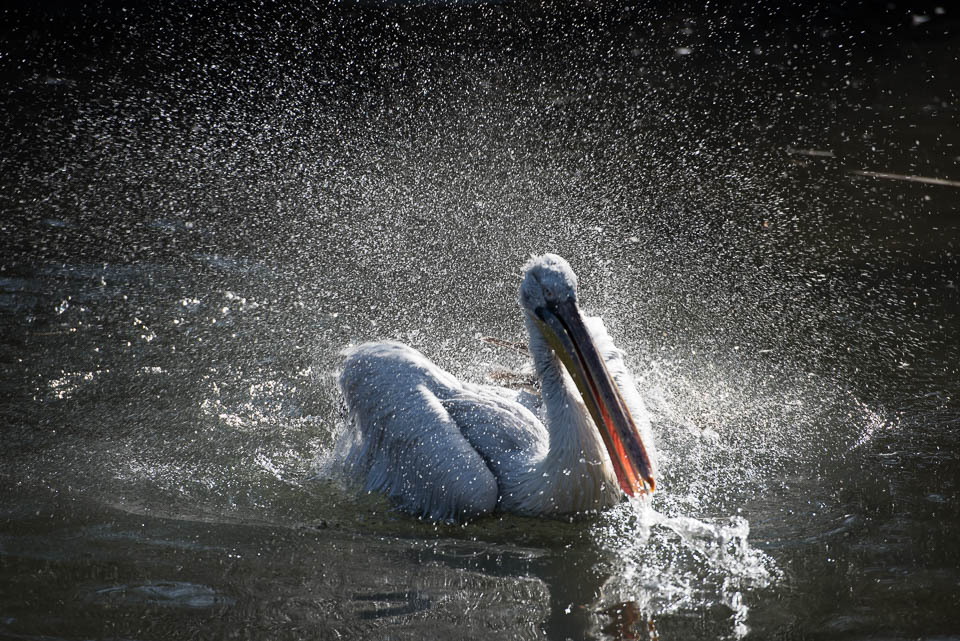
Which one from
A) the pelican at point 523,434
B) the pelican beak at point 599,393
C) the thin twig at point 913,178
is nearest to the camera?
the pelican beak at point 599,393

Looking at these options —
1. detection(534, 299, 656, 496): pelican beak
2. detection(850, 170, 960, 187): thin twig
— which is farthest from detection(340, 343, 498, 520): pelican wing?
detection(850, 170, 960, 187): thin twig

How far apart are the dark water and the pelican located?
0.12 metres

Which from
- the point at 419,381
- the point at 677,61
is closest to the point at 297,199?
the point at 419,381

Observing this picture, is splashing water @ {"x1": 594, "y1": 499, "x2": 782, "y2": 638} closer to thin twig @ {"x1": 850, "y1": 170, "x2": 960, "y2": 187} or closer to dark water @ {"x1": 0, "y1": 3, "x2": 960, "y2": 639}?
dark water @ {"x1": 0, "y1": 3, "x2": 960, "y2": 639}

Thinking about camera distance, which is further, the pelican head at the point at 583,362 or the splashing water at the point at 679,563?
the pelican head at the point at 583,362

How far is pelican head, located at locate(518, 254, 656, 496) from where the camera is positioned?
2916 millimetres

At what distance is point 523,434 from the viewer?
335 centimetres

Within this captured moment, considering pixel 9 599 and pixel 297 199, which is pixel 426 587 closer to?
pixel 9 599

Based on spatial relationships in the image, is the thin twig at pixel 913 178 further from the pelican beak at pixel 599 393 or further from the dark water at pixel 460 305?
the pelican beak at pixel 599 393

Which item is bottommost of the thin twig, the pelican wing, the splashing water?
the splashing water

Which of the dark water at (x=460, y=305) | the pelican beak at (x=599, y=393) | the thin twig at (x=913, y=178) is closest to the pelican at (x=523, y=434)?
the pelican beak at (x=599, y=393)

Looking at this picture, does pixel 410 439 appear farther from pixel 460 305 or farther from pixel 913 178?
pixel 913 178

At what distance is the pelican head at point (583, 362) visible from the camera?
292 cm

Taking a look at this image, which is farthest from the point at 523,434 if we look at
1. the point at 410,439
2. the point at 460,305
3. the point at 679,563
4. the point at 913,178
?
the point at 913,178
